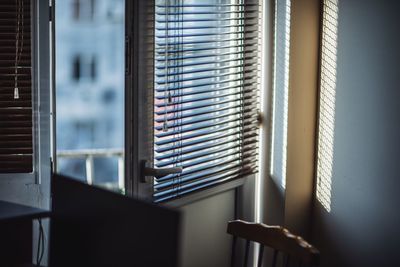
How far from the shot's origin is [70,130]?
423cm

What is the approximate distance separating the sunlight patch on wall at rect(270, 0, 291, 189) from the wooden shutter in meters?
1.11

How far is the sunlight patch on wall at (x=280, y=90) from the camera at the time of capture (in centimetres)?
301

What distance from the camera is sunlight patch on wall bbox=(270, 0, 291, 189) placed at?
301 centimetres

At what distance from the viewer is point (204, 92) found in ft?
9.48

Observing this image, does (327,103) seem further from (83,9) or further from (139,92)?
(83,9)

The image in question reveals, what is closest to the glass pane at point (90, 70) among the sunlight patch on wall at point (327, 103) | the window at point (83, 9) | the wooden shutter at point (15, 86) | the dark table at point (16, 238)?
the window at point (83, 9)

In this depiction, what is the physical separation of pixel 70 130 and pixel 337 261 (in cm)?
199

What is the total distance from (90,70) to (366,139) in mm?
1402

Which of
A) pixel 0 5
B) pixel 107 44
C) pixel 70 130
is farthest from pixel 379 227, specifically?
pixel 70 130

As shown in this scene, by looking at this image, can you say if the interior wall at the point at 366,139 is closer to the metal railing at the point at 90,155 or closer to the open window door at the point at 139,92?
the open window door at the point at 139,92

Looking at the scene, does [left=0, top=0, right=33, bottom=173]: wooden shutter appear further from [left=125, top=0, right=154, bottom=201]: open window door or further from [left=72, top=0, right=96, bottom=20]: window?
[left=125, top=0, right=154, bottom=201]: open window door

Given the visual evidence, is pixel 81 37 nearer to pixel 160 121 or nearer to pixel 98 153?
pixel 160 121

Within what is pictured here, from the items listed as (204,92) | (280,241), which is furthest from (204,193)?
(280,241)

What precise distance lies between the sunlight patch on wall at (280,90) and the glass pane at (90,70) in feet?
2.38
